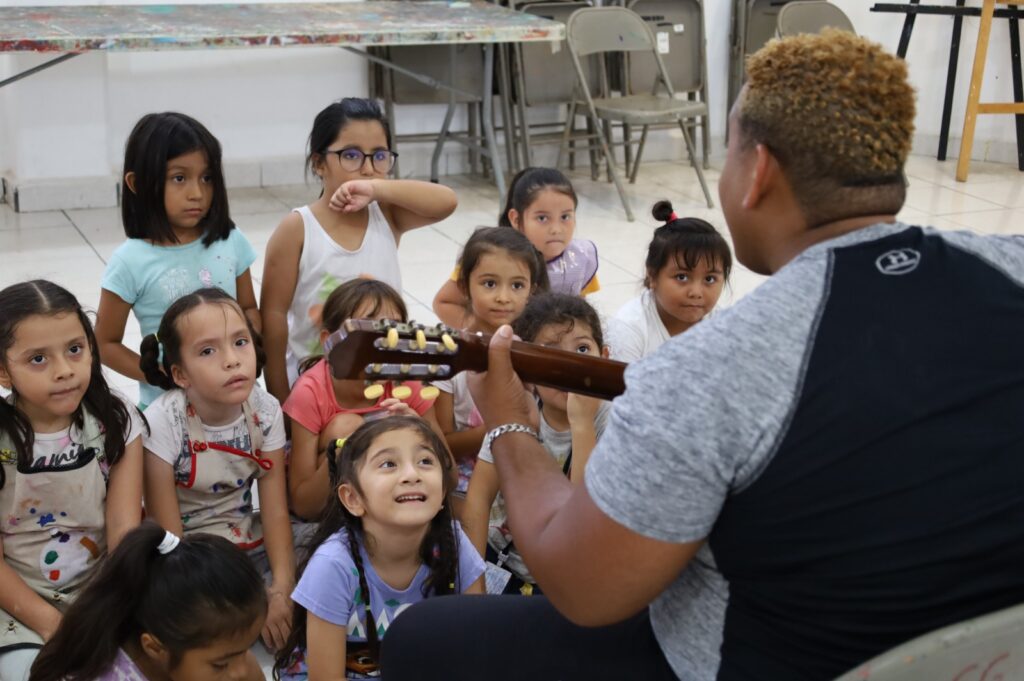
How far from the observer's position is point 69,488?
6.75ft

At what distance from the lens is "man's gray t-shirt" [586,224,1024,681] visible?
110cm

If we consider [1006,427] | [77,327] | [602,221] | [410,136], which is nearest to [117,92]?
[410,136]

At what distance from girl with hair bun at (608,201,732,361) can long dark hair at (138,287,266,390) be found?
2.67 feet

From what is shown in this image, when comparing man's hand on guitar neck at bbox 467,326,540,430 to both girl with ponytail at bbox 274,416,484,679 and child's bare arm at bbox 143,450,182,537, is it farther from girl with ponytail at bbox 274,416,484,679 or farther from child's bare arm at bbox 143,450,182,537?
child's bare arm at bbox 143,450,182,537

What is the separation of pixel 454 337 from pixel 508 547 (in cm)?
95

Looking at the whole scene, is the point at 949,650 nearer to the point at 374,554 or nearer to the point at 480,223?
the point at 374,554

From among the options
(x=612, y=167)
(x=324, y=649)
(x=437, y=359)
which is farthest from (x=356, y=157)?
(x=612, y=167)

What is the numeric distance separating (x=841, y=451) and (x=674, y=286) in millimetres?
1561

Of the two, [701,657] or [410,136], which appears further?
[410,136]

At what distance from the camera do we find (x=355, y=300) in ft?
7.95

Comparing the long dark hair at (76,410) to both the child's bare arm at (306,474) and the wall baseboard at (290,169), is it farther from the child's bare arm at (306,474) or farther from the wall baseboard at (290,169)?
Answer: the wall baseboard at (290,169)

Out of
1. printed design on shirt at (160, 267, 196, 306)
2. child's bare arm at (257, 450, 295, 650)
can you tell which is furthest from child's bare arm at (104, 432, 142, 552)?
printed design on shirt at (160, 267, 196, 306)

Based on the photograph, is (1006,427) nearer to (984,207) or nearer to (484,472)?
(484,472)

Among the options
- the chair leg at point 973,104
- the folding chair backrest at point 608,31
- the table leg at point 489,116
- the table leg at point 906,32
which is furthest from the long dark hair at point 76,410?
the table leg at point 906,32
